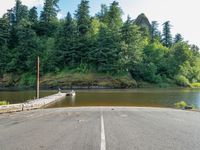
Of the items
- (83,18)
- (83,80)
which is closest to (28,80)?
(83,80)

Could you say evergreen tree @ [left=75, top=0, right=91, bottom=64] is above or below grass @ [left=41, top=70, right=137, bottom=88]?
above

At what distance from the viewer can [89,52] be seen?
78.8 meters

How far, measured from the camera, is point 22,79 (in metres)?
80.2

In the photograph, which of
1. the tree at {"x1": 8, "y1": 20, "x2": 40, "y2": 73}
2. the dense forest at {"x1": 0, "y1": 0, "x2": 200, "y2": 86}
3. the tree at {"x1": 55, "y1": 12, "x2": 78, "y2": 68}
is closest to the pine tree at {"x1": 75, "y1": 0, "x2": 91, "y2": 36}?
the dense forest at {"x1": 0, "y1": 0, "x2": 200, "y2": 86}

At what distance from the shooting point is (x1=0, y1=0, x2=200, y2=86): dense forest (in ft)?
254

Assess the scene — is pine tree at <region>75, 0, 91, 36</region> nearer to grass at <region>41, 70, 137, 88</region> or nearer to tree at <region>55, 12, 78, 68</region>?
tree at <region>55, 12, 78, 68</region>

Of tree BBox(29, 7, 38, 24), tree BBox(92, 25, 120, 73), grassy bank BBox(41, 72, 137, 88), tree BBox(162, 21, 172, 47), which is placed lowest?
grassy bank BBox(41, 72, 137, 88)

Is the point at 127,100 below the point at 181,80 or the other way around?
below

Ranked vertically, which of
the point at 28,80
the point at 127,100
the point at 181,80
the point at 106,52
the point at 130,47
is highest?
the point at 130,47

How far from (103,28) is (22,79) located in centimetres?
2839

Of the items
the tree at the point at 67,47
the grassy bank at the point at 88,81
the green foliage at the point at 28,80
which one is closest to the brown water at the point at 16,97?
the grassy bank at the point at 88,81

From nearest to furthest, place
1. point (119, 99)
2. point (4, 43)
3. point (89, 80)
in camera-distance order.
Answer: point (119, 99)
point (89, 80)
point (4, 43)

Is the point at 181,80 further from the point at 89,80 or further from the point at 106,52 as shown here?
the point at 89,80

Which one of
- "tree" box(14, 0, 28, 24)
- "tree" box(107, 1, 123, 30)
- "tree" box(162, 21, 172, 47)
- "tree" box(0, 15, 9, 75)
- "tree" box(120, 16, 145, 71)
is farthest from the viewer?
"tree" box(162, 21, 172, 47)
